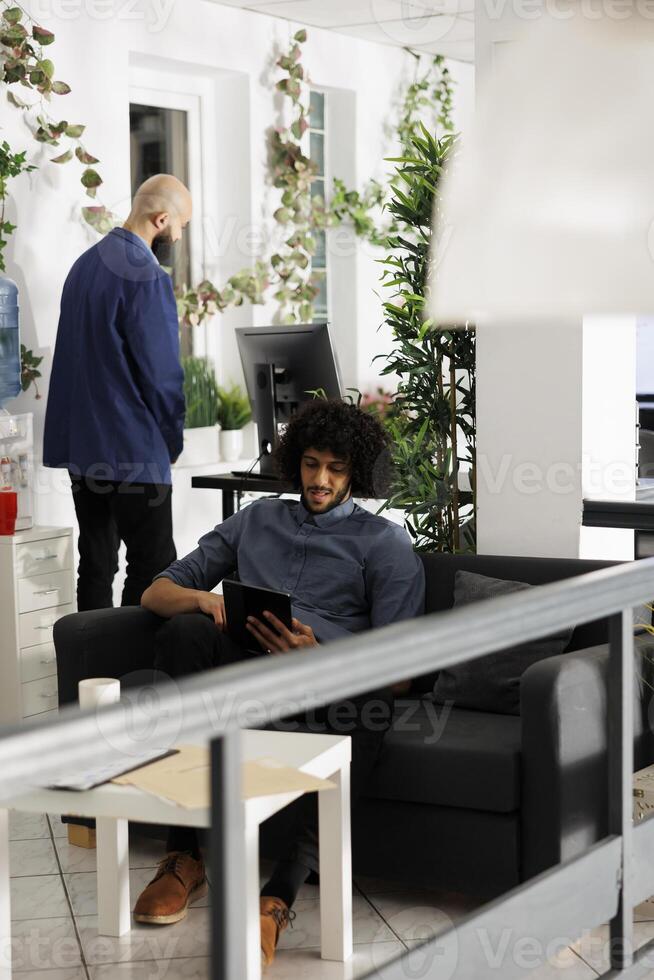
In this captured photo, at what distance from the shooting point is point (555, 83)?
343 centimetres

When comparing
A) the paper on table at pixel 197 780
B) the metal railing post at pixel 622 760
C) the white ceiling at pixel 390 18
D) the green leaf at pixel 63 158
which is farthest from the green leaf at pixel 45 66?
the metal railing post at pixel 622 760

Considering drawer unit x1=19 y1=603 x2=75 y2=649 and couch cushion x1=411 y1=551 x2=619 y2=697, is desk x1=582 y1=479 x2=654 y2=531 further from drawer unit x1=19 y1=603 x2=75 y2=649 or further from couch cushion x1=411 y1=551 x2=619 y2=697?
drawer unit x1=19 y1=603 x2=75 y2=649

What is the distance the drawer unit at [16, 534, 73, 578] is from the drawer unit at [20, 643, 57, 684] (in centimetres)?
24

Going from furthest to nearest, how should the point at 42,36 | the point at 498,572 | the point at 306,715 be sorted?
the point at 42,36 < the point at 498,572 < the point at 306,715

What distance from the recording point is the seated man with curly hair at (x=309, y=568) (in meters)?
2.93

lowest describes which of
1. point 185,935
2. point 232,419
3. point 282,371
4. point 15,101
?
point 185,935

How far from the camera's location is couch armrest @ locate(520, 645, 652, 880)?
250cm

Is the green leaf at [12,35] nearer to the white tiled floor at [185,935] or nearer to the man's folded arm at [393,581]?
the man's folded arm at [393,581]

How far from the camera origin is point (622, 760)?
1.68 metres

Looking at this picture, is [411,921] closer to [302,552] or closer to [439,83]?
[302,552]

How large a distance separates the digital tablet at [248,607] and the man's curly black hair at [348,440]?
1.36 ft

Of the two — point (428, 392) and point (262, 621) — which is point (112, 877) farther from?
point (428, 392)

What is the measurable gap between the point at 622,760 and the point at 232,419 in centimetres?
432

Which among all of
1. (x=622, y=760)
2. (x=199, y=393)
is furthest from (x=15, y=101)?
(x=622, y=760)
